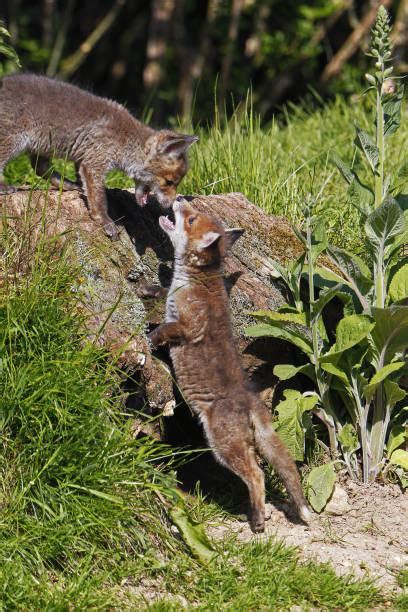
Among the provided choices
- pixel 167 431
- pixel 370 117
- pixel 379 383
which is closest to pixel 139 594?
pixel 167 431

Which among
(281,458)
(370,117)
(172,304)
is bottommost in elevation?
(281,458)

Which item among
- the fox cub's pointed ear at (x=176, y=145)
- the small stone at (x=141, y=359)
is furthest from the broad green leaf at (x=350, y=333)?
the fox cub's pointed ear at (x=176, y=145)

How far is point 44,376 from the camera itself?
205 inches

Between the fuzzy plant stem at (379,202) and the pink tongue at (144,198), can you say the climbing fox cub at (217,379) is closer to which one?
the pink tongue at (144,198)

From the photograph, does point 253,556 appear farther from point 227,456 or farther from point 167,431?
point 167,431

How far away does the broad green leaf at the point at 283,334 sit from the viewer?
603 centimetres

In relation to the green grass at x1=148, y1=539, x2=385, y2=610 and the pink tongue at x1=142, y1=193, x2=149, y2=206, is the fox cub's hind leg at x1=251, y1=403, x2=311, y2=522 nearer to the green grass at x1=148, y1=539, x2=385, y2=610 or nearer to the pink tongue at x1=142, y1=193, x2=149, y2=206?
the green grass at x1=148, y1=539, x2=385, y2=610

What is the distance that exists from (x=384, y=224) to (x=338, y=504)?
169 centimetres

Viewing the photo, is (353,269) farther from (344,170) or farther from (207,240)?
(207,240)

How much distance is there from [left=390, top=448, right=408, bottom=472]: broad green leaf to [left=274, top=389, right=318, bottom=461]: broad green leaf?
61 centimetres

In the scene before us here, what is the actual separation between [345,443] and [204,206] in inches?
74.3

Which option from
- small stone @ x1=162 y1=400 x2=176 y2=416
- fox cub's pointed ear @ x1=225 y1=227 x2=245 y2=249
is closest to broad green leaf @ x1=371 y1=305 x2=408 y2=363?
fox cub's pointed ear @ x1=225 y1=227 x2=245 y2=249

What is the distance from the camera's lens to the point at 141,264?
20.6 ft

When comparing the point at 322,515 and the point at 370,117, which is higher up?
the point at 370,117
